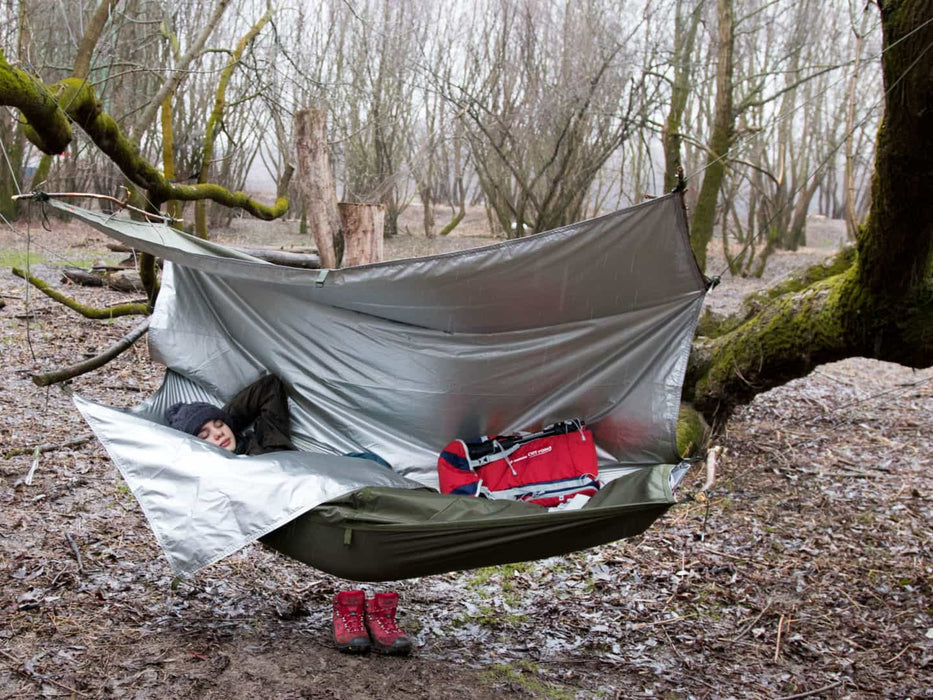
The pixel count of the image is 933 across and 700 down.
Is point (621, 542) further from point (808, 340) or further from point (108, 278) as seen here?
point (108, 278)

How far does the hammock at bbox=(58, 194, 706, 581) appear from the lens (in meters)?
2.00

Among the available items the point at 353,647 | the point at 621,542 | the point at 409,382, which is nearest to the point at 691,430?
the point at 621,542

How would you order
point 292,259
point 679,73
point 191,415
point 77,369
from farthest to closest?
point 679,73 → point 292,259 → point 77,369 → point 191,415

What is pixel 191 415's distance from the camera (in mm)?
2473

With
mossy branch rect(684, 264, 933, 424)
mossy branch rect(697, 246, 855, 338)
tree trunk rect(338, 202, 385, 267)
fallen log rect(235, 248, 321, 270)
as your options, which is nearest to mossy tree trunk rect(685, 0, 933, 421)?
mossy branch rect(684, 264, 933, 424)

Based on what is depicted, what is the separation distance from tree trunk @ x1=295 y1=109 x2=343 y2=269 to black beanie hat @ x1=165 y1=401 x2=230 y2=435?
5.27 feet

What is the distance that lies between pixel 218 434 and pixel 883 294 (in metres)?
2.09

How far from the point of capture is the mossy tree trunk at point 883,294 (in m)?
1.92

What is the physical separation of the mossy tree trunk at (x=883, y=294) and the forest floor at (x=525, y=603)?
581 mm

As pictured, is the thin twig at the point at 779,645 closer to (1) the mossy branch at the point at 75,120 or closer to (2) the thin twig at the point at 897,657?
(2) the thin twig at the point at 897,657

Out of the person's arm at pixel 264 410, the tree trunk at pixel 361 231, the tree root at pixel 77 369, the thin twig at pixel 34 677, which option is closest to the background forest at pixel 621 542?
the thin twig at pixel 34 677

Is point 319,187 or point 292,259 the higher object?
point 319,187

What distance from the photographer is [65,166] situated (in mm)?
9664

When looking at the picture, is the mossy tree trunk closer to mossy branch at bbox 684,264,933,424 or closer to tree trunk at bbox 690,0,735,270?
mossy branch at bbox 684,264,933,424
